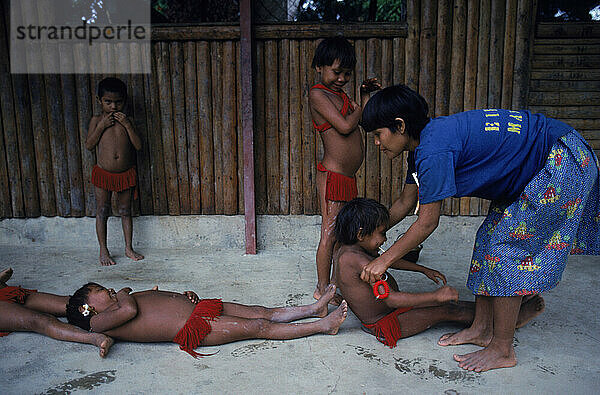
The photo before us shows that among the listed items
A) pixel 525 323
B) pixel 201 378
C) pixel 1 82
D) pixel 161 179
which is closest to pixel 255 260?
pixel 161 179

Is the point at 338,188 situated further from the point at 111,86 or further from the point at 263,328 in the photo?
the point at 111,86

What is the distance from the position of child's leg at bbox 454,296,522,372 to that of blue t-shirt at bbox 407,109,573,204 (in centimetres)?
54

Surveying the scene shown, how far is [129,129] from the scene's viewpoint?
4.14 meters

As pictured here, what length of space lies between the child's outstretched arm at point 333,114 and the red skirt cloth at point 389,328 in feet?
3.86

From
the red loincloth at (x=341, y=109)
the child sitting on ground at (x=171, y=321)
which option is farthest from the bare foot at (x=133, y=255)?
the red loincloth at (x=341, y=109)

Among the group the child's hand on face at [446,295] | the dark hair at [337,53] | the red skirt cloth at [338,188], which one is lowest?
the child's hand on face at [446,295]

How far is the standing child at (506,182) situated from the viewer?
2.15 m

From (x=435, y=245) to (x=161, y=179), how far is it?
2675mm

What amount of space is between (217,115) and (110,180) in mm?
1119

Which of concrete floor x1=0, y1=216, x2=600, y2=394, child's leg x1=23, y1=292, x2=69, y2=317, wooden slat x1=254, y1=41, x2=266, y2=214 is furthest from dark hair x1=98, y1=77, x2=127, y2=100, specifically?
child's leg x1=23, y1=292, x2=69, y2=317

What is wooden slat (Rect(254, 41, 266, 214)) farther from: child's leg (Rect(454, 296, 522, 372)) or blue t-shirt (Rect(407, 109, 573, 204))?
child's leg (Rect(454, 296, 522, 372))

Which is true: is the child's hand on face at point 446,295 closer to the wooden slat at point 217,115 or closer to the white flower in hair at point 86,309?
the white flower in hair at point 86,309

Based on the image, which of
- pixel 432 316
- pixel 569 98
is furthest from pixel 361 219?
pixel 569 98

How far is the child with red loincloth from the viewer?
2.52 meters
